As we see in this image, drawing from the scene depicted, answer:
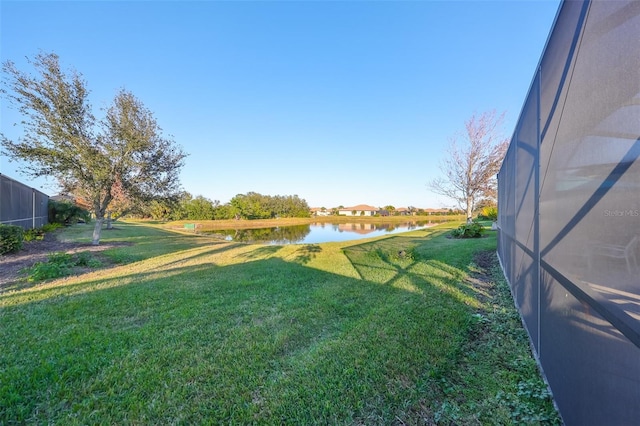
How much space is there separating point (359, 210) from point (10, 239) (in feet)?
245

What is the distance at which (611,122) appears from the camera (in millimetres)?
950

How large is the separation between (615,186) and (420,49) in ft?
41.2

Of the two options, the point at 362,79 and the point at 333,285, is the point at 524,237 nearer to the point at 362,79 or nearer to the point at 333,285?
the point at 333,285

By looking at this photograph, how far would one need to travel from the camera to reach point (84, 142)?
321 inches

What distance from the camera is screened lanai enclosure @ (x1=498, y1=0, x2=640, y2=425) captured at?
2.82 ft

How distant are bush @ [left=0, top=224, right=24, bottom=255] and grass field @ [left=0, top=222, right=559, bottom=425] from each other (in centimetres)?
357

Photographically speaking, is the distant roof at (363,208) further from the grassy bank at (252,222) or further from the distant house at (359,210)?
the grassy bank at (252,222)

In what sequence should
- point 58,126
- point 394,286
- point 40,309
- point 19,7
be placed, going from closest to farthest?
point 40,309
point 394,286
point 19,7
point 58,126

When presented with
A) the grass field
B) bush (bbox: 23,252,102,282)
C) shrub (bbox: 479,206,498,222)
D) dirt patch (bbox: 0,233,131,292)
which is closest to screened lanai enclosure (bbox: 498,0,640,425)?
the grass field

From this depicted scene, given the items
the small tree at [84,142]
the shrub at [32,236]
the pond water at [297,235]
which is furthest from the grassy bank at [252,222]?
the small tree at [84,142]

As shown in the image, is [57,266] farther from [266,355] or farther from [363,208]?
[363,208]

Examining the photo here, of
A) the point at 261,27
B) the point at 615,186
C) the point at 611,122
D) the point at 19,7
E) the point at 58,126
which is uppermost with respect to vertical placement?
the point at 261,27

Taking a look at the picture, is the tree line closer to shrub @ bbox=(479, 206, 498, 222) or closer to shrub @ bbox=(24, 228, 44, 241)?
shrub @ bbox=(24, 228, 44, 241)

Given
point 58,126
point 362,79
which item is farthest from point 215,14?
point 362,79
